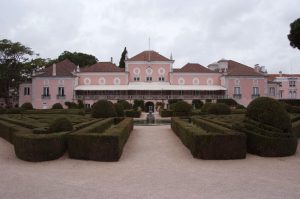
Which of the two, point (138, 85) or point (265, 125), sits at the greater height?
point (138, 85)

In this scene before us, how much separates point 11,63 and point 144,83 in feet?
61.6

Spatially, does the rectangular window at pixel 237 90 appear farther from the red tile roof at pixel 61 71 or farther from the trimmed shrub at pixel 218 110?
the red tile roof at pixel 61 71

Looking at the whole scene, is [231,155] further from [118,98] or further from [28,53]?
[28,53]

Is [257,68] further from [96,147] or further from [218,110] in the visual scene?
[96,147]

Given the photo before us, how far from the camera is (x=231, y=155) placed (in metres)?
10.4

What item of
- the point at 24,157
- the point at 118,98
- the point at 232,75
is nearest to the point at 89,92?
the point at 118,98

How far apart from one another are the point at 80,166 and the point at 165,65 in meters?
39.4

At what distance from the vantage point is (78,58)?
59.8m

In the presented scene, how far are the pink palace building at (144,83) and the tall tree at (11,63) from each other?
2.20 metres

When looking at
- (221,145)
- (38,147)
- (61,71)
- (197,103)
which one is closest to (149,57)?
(197,103)

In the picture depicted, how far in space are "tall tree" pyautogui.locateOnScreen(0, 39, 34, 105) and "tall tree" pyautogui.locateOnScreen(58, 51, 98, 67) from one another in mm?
14515

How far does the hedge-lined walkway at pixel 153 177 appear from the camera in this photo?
6699 mm

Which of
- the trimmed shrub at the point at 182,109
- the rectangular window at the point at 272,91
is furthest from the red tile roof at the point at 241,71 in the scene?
the trimmed shrub at the point at 182,109

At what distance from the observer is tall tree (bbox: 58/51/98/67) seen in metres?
59.4
